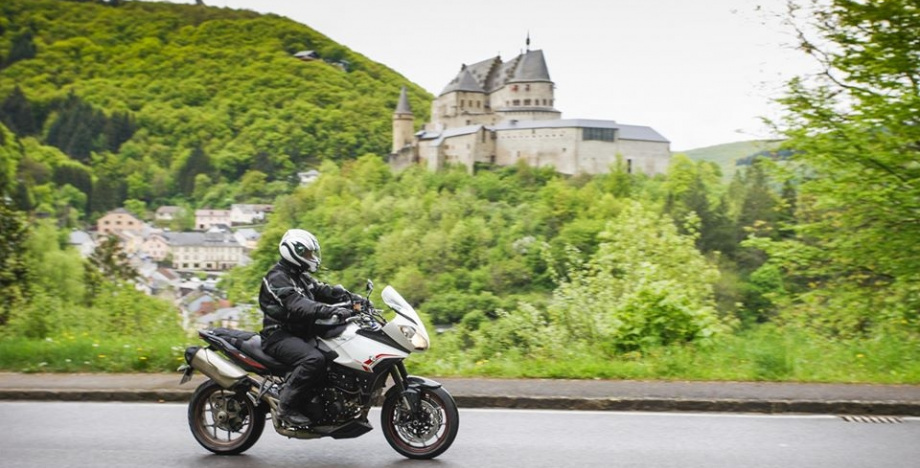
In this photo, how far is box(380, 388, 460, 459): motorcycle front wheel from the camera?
22.3 ft

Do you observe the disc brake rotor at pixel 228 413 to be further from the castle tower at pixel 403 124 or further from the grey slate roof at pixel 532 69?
the castle tower at pixel 403 124

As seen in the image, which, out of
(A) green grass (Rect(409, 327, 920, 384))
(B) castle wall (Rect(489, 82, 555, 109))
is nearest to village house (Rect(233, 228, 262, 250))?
(B) castle wall (Rect(489, 82, 555, 109))

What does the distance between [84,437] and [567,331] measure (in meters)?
9.86

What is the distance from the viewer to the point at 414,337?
663 cm

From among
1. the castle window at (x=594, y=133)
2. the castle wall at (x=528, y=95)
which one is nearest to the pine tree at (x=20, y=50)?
the castle wall at (x=528, y=95)

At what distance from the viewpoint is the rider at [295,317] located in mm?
6625

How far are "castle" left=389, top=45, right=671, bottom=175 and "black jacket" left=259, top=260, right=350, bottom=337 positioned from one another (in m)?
119

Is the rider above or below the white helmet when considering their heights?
below

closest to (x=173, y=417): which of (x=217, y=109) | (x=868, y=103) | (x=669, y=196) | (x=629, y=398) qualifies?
(x=629, y=398)

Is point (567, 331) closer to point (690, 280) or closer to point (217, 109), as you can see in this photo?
point (690, 280)

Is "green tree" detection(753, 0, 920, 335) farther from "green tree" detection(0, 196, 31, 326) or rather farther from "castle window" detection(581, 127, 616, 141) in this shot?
"castle window" detection(581, 127, 616, 141)

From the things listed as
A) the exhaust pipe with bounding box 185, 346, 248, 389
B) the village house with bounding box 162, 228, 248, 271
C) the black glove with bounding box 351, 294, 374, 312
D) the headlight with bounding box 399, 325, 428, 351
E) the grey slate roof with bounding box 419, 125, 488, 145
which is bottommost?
the village house with bounding box 162, 228, 248, 271

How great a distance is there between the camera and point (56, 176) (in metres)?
134

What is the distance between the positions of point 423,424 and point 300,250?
66.6 inches
